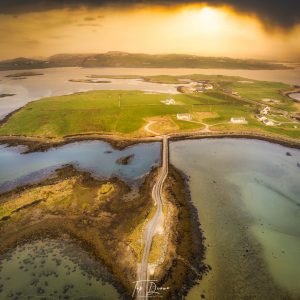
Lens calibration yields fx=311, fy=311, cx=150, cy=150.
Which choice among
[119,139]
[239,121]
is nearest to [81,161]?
[119,139]

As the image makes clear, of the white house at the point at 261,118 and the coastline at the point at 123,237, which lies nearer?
the coastline at the point at 123,237

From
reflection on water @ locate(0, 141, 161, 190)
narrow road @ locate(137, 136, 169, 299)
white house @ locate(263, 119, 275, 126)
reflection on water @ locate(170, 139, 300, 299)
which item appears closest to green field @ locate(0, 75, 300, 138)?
white house @ locate(263, 119, 275, 126)

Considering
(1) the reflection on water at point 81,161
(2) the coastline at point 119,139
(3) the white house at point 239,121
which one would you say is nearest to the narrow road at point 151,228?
(1) the reflection on water at point 81,161

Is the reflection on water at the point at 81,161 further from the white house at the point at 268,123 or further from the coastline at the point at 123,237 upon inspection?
the white house at the point at 268,123

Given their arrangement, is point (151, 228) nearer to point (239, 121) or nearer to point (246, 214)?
point (246, 214)

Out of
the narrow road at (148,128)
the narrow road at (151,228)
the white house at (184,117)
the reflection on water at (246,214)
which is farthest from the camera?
the white house at (184,117)
